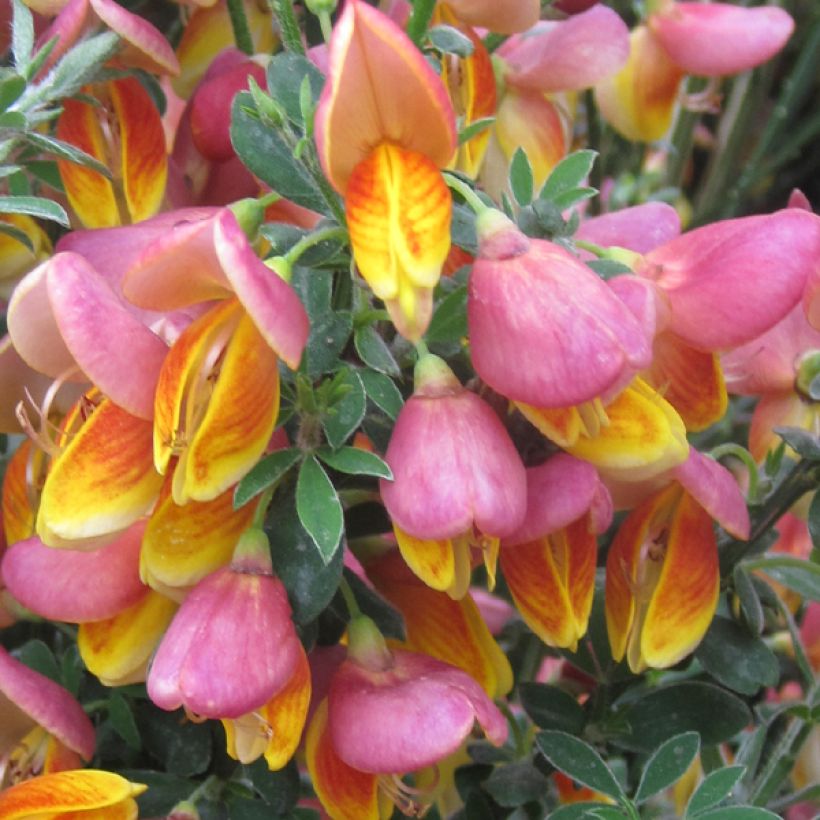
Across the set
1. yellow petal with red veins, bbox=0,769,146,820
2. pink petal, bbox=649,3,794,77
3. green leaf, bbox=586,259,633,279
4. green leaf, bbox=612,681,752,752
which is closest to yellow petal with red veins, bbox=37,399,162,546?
yellow petal with red veins, bbox=0,769,146,820

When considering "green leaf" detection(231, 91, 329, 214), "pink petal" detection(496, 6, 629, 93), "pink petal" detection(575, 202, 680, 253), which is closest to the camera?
"green leaf" detection(231, 91, 329, 214)

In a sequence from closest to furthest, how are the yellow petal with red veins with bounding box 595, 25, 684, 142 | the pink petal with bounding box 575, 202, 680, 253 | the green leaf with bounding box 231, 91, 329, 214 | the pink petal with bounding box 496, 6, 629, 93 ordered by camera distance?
the green leaf with bounding box 231, 91, 329, 214, the pink petal with bounding box 575, 202, 680, 253, the pink petal with bounding box 496, 6, 629, 93, the yellow petal with red veins with bounding box 595, 25, 684, 142

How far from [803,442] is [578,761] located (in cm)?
20

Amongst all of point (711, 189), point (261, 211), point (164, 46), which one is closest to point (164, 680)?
point (261, 211)

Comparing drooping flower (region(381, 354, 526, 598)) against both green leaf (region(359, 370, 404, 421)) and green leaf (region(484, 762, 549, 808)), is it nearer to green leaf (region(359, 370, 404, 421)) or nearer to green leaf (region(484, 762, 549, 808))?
green leaf (region(359, 370, 404, 421))

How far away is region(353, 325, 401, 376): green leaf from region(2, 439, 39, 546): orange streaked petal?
0.64ft

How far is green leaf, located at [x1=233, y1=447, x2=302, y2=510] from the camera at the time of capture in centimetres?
54

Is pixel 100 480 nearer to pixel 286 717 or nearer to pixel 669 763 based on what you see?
pixel 286 717

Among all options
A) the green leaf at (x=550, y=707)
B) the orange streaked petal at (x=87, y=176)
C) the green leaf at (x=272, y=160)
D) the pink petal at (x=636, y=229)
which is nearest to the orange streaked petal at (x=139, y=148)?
the orange streaked petal at (x=87, y=176)

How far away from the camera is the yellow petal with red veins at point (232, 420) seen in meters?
0.51

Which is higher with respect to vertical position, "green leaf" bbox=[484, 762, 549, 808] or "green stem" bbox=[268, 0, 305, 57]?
"green stem" bbox=[268, 0, 305, 57]

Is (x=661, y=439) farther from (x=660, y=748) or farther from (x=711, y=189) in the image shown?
(x=711, y=189)

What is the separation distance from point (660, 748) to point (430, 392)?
0.79 feet

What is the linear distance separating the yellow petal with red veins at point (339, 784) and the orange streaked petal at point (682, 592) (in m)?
0.15
